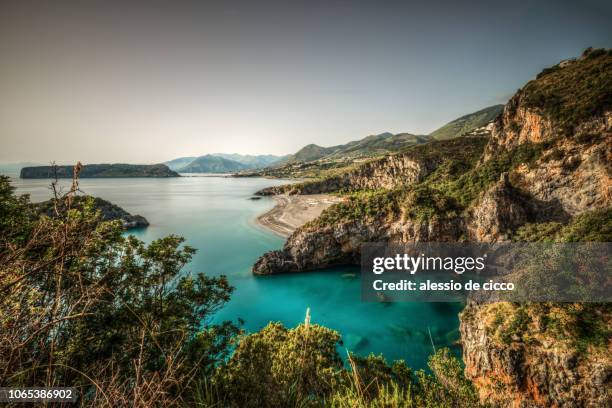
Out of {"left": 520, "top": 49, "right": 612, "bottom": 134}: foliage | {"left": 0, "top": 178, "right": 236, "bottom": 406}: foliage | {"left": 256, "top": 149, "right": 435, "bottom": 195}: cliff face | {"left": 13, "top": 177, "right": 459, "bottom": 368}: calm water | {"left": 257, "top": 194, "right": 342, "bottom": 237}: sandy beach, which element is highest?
{"left": 520, "top": 49, "right": 612, "bottom": 134}: foliage

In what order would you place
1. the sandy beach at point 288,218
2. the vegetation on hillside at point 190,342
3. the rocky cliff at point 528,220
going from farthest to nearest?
the sandy beach at point 288,218
the rocky cliff at point 528,220
the vegetation on hillside at point 190,342

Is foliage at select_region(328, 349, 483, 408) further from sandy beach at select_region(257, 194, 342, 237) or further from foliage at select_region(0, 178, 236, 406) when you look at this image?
sandy beach at select_region(257, 194, 342, 237)

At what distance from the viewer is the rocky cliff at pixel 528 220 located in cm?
1078

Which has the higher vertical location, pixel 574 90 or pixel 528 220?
pixel 574 90

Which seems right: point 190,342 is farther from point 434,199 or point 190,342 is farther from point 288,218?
point 288,218

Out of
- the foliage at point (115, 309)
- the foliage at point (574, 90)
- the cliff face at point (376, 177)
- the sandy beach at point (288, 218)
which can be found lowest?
the sandy beach at point (288, 218)

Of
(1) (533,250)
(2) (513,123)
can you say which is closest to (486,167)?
(2) (513,123)

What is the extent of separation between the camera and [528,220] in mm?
25703

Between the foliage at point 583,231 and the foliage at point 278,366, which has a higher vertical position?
the foliage at point 583,231

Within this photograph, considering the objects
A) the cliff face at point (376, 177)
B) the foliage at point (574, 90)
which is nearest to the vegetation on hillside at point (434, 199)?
the foliage at point (574, 90)

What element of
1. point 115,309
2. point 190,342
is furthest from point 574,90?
point 115,309

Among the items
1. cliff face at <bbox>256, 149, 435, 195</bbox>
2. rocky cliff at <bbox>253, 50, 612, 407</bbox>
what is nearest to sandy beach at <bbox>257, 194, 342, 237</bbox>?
rocky cliff at <bbox>253, 50, 612, 407</bbox>

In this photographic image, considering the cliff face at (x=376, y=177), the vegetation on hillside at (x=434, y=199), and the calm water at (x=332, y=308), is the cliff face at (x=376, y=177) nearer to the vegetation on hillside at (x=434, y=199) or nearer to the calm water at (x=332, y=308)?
the vegetation on hillside at (x=434, y=199)

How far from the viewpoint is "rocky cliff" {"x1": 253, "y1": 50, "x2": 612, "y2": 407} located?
10.8 meters
